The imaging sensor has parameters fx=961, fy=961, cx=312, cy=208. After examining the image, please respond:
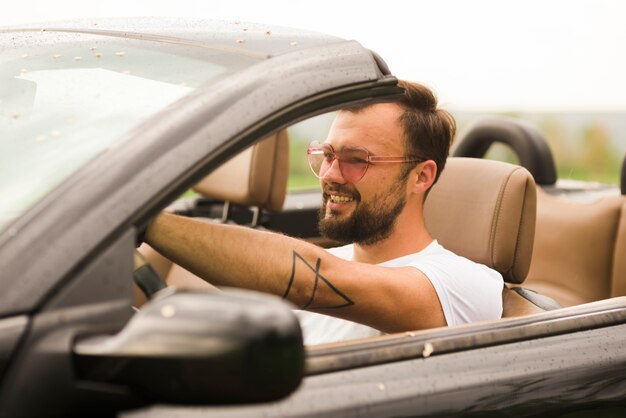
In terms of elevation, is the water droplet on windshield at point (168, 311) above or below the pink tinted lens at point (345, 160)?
above

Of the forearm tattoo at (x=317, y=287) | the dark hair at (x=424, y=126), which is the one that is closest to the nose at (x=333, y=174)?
the dark hair at (x=424, y=126)

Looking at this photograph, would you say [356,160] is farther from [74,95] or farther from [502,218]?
[74,95]

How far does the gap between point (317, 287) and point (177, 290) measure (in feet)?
2.27

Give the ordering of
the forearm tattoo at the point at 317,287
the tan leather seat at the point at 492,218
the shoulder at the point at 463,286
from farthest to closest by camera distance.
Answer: the tan leather seat at the point at 492,218 < the shoulder at the point at 463,286 < the forearm tattoo at the point at 317,287

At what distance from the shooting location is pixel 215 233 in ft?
5.83

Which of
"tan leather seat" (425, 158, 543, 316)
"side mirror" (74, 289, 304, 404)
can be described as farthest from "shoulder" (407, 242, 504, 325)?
"side mirror" (74, 289, 304, 404)

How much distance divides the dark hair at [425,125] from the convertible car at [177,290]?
0.77 meters

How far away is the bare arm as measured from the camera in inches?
68.2

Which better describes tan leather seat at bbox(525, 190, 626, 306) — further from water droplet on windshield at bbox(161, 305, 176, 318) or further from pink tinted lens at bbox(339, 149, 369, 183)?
water droplet on windshield at bbox(161, 305, 176, 318)

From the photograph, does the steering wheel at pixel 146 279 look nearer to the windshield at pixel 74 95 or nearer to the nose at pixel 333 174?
the windshield at pixel 74 95

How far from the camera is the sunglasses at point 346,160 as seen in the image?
2.44m

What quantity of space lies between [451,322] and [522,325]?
0.36 meters

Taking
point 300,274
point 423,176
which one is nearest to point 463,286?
point 423,176

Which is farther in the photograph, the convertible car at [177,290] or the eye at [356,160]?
the eye at [356,160]
